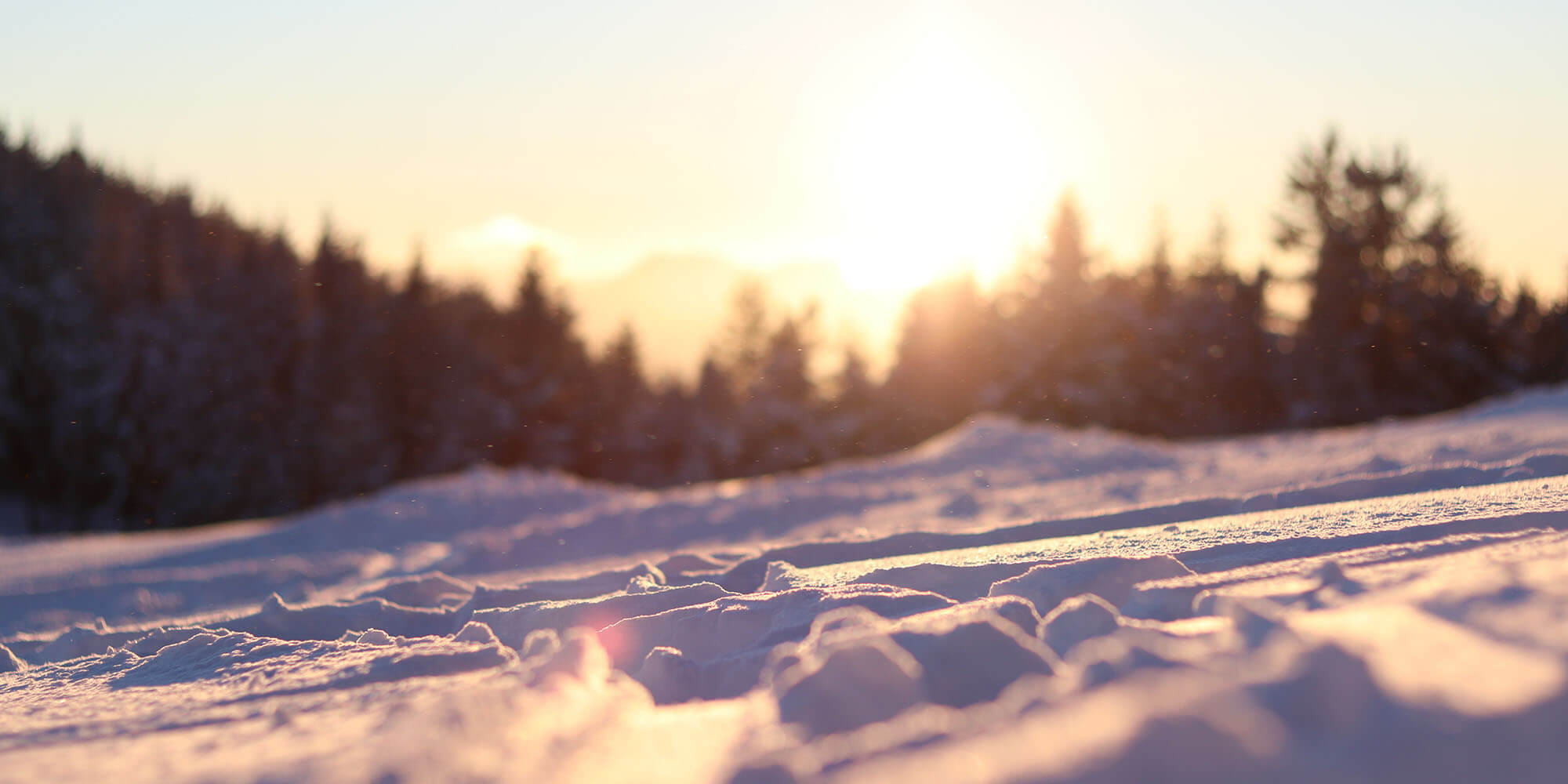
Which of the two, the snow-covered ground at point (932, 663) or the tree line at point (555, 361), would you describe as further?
the tree line at point (555, 361)

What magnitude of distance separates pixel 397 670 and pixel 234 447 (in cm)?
1340

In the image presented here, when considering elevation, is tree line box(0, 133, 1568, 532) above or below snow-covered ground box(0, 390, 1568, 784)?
above

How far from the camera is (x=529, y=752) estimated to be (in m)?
1.61

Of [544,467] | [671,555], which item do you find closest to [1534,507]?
[671,555]

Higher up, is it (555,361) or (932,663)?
(555,361)

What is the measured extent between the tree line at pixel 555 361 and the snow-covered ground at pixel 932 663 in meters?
9.97

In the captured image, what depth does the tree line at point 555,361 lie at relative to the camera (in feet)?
46.2

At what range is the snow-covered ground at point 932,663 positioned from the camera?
1.21m

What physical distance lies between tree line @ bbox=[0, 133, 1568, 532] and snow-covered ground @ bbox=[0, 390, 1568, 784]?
9974 mm

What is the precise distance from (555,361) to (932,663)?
18641mm

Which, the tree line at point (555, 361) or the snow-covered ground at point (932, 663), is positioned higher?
the tree line at point (555, 361)

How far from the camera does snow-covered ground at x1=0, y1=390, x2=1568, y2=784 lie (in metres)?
1.21

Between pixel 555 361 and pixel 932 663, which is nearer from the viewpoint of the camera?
pixel 932 663

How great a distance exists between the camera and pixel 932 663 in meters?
1.95
